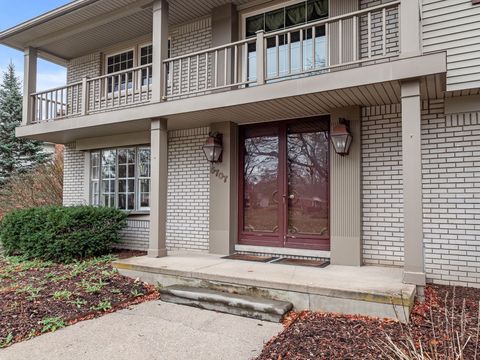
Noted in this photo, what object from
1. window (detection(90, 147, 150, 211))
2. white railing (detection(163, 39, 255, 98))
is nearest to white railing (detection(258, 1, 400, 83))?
white railing (detection(163, 39, 255, 98))

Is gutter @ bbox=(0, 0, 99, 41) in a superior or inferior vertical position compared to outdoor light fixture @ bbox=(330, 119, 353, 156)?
superior

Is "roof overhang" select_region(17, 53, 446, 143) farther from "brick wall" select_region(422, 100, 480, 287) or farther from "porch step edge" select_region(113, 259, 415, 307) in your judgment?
"porch step edge" select_region(113, 259, 415, 307)

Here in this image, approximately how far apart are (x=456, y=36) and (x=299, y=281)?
374 cm

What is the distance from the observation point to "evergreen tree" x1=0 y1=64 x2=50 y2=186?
1631 cm

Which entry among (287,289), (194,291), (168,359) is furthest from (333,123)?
(168,359)

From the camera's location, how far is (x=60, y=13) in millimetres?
6559

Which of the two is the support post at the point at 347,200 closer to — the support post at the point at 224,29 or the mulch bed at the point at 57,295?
the support post at the point at 224,29

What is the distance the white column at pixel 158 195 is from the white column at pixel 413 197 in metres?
3.63

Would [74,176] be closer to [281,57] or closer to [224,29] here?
[224,29]

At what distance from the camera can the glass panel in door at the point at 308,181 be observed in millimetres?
5750

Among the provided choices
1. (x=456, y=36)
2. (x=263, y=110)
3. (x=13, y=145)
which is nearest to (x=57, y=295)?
(x=263, y=110)

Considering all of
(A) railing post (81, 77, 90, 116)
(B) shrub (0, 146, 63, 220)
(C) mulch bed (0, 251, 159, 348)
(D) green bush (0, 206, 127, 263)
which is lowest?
(C) mulch bed (0, 251, 159, 348)

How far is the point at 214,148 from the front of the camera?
248 inches

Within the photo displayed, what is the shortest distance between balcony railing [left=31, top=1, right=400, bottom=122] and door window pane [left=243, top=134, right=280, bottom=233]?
42.4 inches
